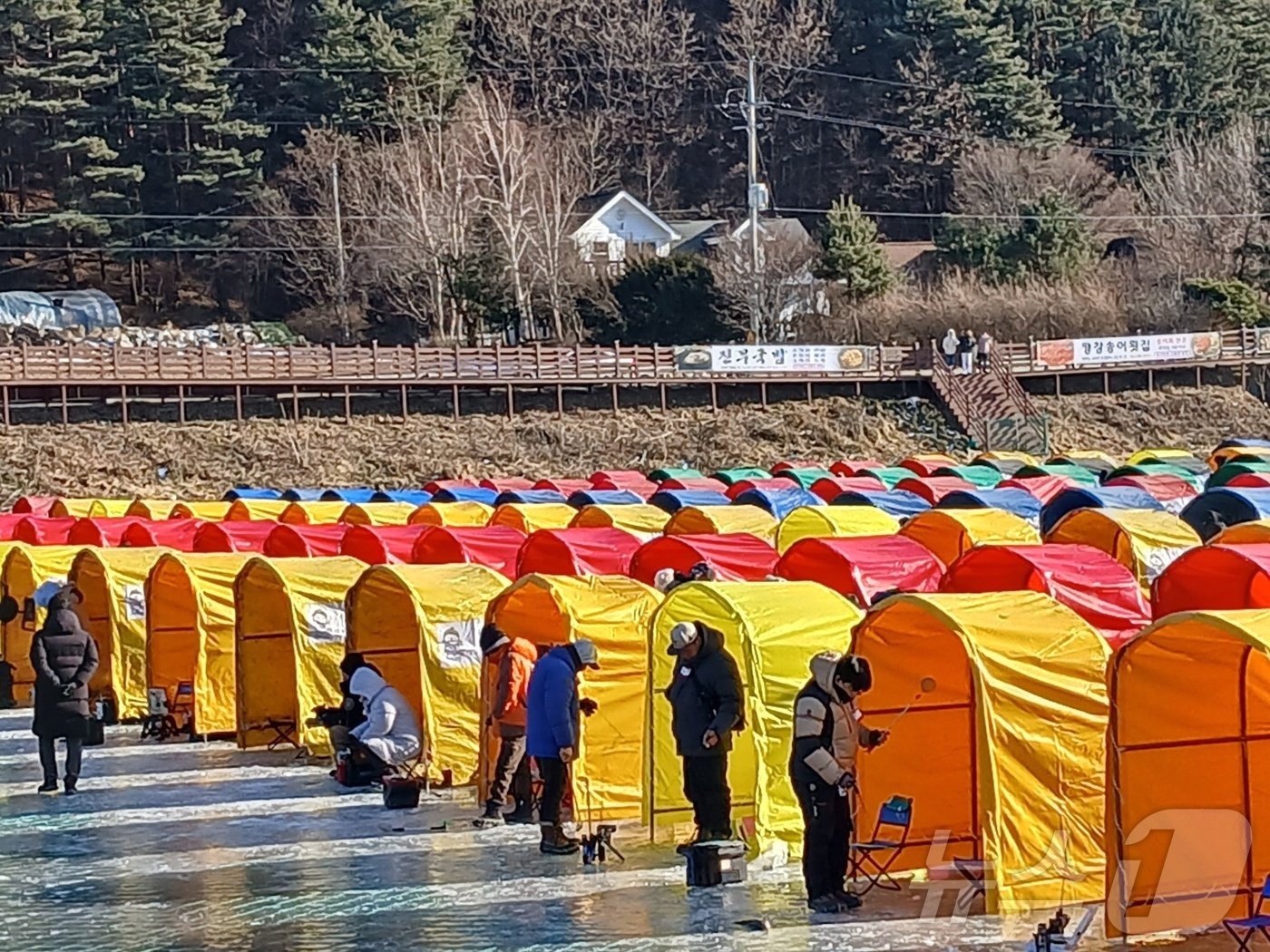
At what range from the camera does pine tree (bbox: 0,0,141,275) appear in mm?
70250

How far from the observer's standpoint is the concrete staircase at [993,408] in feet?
168

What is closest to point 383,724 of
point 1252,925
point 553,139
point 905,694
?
point 905,694

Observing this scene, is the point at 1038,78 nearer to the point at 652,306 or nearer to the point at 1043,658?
the point at 652,306

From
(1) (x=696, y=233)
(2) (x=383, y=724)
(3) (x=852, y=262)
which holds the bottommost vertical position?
(2) (x=383, y=724)

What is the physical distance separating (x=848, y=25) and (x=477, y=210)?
3073 centimetres

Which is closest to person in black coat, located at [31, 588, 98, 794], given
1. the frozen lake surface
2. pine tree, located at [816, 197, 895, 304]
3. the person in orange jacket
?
the frozen lake surface

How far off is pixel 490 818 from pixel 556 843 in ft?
4.22

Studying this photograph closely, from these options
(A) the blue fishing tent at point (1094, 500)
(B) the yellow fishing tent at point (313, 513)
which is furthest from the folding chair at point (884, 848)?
(B) the yellow fishing tent at point (313, 513)

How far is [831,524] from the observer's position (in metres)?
21.2

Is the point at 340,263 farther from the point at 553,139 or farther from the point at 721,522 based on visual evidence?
the point at 721,522

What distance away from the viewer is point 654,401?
51969mm

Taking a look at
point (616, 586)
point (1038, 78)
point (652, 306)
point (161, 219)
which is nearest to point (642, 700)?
point (616, 586)

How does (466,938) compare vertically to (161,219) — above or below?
below

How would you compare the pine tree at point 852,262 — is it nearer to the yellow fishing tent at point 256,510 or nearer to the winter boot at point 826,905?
the yellow fishing tent at point 256,510
